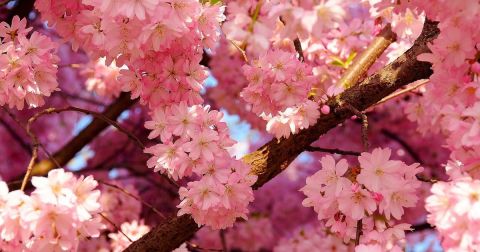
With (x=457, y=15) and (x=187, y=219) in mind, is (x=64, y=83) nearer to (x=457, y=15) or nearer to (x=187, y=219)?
(x=187, y=219)

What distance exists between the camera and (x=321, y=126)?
2.62 metres

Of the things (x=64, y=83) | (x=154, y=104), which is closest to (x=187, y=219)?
(x=154, y=104)

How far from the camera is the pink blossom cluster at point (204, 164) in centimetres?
222

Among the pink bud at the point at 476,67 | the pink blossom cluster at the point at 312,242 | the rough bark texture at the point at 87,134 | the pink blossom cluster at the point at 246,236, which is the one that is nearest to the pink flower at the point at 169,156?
the pink bud at the point at 476,67

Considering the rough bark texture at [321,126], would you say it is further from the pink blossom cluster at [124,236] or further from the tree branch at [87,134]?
the tree branch at [87,134]

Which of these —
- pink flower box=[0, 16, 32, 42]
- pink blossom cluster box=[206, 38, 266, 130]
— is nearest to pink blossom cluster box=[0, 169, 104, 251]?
A: pink flower box=[0, 16, 32, 42]

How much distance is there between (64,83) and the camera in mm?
6410

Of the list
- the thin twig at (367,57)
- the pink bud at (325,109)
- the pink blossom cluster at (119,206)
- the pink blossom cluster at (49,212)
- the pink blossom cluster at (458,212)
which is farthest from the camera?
the pink blossom cluster at (119,206)

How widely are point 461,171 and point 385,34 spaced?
5.04 feet

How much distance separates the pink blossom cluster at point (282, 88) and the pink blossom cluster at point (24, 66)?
25.2 inches

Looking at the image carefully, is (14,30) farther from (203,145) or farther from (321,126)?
(321,126)

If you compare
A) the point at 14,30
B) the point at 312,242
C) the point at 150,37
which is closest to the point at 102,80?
the point at 312,242

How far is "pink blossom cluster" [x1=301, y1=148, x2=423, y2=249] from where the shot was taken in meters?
2.07

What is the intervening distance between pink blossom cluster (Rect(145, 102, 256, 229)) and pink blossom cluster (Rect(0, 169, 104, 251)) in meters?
0.35
